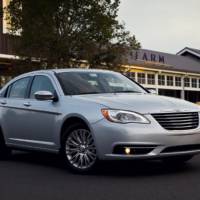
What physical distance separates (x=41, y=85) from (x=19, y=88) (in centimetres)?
73

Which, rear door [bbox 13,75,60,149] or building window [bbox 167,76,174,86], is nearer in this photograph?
rear door [bbox 13,75,60,149]

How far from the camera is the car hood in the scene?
24.6ft

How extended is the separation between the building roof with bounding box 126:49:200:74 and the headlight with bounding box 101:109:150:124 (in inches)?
1256

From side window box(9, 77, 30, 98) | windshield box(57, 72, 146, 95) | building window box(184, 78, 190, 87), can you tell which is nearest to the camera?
windshield box(57, 72, 146, 95)

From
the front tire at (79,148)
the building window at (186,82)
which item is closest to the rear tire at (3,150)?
the front tire at (79,148)

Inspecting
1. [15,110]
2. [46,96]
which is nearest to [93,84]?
[46,96]

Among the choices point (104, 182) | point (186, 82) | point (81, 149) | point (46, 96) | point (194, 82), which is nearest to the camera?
point (104, 182)

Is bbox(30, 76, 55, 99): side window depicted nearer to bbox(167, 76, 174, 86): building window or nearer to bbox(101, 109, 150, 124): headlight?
bbox(101, 109, 150, 124): headlight

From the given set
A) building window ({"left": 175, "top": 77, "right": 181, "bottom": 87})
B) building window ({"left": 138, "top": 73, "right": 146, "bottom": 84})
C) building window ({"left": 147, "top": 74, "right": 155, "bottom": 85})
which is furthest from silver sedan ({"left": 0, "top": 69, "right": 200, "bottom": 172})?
building window ({"left": 175, "top": 77, "right": 181, "bottom": 87})

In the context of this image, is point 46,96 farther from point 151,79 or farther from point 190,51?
point 190,51

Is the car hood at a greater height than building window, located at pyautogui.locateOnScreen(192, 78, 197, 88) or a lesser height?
lesser

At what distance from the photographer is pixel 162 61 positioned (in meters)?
48.3

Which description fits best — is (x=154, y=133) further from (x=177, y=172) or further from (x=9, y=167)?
(x=9, y=167)

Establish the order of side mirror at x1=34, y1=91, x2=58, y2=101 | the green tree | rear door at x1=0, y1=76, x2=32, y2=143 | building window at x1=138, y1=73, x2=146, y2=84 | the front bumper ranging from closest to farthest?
the front bumper < side mirror at x1=34, y1=91, x2=58, y2=101 < rear door at x1=0, y1=76, x2=32, y2=143 < the green tree < building window at x1=138, y1=73, x2=146, y2=84
